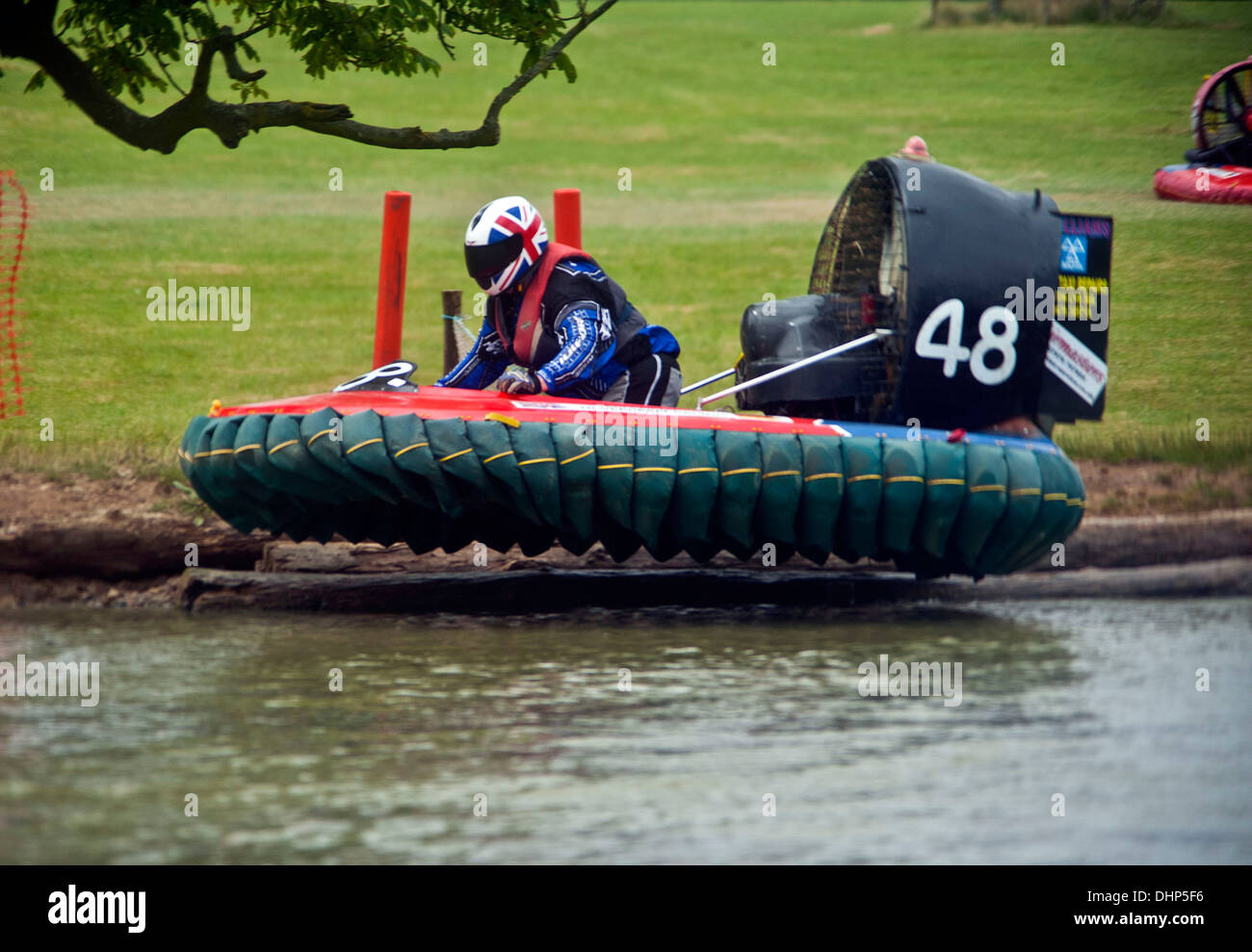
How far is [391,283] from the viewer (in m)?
7.47

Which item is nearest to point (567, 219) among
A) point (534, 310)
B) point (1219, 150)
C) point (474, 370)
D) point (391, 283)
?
point (391, 283)

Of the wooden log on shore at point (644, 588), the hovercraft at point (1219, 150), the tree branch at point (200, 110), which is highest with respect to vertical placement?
the hovercraft at point (1219, 150)

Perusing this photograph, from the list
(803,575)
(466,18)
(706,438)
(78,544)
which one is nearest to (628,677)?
(706,438)

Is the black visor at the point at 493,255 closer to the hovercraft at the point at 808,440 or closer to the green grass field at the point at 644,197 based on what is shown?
the hovercraft at the point at 808,440

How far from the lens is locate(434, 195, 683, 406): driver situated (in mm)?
5941

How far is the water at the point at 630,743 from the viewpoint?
3.64 m

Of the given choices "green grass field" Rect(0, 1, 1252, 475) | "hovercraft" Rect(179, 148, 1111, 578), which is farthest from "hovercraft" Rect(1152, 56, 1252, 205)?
"hovercraft" Rect(179, 148, 1111, 578)

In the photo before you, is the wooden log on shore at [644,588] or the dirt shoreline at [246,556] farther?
the dirt shoreline at [246,556]

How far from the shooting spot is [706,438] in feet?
18.1

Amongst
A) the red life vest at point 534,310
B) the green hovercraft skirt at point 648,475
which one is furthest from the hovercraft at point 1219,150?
the red life vest at point 534,310

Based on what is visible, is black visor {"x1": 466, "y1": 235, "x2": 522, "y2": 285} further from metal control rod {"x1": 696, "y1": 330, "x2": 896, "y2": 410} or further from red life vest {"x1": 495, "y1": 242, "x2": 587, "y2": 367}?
metal control rod {"x1": 696, "y1": 330, "x2": 896, "y2": 410}

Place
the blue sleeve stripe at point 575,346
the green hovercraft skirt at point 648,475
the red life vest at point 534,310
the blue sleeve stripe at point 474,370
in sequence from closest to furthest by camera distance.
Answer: the green hovercraft skirt at point 648,475 → the blue sleeve stripe at point 575,346 → the red life vest at point 534,310 → the blue sleeve stripe at point 474,370

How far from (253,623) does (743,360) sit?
7.40 feet

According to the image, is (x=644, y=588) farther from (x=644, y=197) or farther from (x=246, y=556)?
(x=644, y=197)
